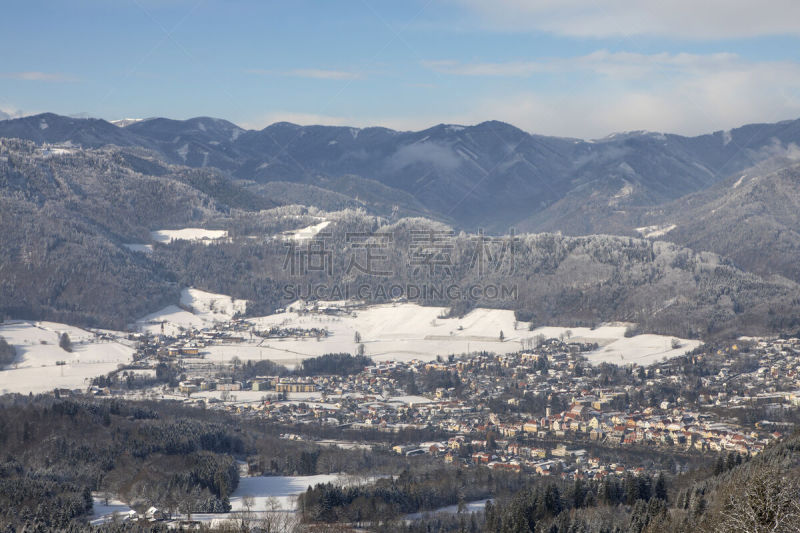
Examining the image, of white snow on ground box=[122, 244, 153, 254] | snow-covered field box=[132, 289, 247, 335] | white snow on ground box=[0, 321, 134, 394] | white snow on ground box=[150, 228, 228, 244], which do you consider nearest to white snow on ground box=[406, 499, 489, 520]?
white snow on ground box=[0, 321, 134, 394]

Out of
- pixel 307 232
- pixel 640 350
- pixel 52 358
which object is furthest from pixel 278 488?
pixel 307 232

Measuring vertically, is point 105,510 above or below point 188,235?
below

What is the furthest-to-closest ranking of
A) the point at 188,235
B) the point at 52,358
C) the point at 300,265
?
the point at 188,235 < the point at 300,265 < the point at 52,358

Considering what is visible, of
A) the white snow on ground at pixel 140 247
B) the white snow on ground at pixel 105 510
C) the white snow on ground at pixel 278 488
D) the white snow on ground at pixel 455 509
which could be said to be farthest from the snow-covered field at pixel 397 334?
the white snow on ground at pixel 105 510

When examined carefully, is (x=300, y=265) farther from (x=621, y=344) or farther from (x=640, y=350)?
(x=640, y=350)

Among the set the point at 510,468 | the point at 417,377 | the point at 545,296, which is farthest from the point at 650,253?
the point at 510,468

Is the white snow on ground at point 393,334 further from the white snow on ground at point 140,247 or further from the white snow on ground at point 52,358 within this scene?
the white snow on ground at point 140,247

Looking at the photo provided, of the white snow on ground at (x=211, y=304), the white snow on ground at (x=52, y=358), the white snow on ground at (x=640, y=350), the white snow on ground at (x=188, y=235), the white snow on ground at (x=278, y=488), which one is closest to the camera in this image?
the white snow on ground at (x=278, y=488)
